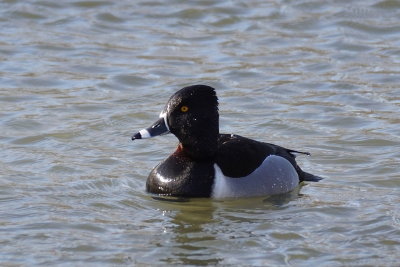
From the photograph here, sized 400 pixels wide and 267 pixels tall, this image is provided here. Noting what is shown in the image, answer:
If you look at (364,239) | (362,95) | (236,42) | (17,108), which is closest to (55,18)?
(236,42)

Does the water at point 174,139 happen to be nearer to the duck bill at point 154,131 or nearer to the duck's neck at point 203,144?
the duck's neck at point 203,144

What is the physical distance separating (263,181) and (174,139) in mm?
2285

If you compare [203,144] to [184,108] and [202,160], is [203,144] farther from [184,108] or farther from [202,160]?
[184,108]

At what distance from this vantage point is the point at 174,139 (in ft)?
40.2

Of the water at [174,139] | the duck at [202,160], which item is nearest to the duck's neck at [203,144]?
the duck at [202,160]

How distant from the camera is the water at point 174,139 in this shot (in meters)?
8.63

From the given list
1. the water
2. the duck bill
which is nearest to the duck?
the duck bill

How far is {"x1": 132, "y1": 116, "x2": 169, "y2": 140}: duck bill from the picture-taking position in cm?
990

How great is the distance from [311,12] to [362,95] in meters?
4.36

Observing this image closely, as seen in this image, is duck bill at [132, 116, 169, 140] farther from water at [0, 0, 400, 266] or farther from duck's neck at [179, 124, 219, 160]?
water at [0, 0, 400, 266]

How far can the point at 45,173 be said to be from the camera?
10695 millimetres

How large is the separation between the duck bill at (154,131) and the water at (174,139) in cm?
57

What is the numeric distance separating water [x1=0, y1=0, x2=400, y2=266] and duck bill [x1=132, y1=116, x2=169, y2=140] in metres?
0.57

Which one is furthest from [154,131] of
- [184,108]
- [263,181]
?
[263,181]
